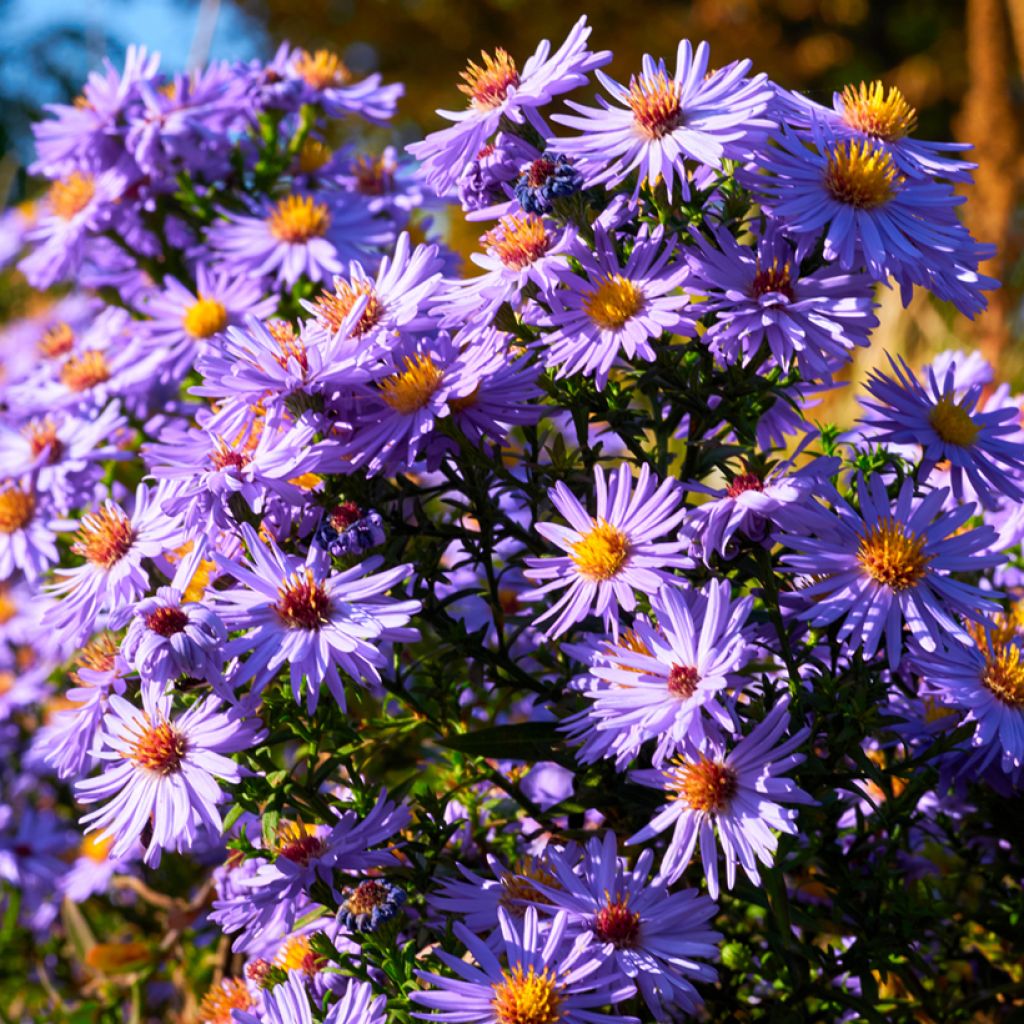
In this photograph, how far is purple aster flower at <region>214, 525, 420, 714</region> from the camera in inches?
44.8

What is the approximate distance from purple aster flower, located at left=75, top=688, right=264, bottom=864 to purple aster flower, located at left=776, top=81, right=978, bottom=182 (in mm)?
886

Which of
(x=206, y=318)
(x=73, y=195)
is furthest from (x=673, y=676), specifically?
(x=73, y=195)

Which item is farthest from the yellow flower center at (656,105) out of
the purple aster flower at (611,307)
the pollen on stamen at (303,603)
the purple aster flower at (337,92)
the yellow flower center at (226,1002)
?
the yellow flower center at (226,1002)

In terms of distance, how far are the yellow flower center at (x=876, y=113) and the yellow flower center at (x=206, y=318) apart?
3.13ft

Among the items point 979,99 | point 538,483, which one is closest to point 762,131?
point 538,483

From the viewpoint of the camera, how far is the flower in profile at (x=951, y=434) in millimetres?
1313

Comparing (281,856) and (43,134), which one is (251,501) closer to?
(281,856)

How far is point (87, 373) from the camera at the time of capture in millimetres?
1983

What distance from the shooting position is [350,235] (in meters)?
1.94

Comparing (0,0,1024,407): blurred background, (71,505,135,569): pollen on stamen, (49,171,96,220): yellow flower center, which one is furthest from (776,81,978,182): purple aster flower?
(0,0,1024,407): blurred background

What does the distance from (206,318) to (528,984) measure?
1145 mm

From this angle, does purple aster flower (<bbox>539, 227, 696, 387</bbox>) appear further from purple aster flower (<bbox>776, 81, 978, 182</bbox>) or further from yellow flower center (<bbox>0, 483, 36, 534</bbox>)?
yellow flower center (<bbox>0, 483, 36, 534</bbox>)

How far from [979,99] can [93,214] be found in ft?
19.9

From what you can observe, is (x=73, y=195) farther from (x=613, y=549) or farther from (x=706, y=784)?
(x=706, y=784)
